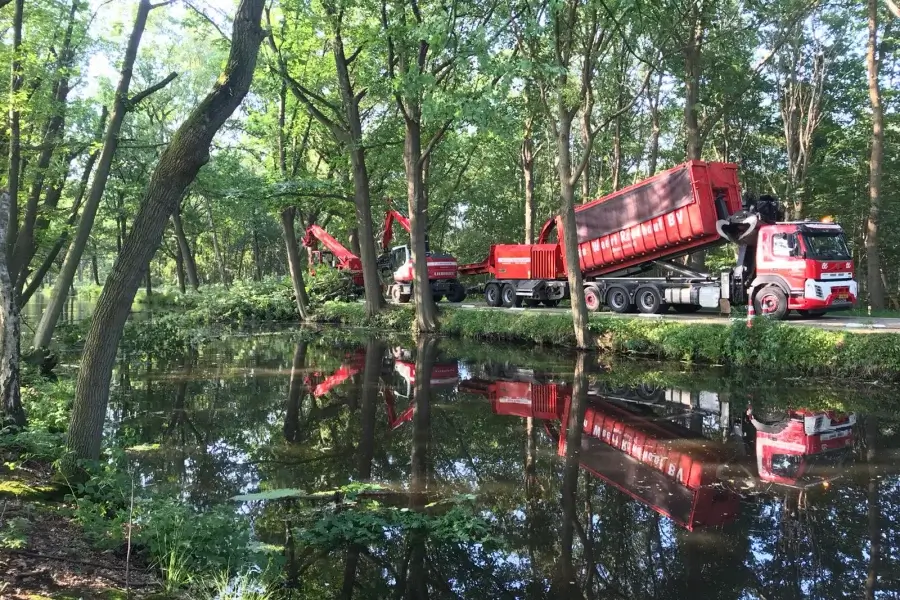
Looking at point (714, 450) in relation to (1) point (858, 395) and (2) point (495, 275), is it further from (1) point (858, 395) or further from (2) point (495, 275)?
(2) point (495, 275)

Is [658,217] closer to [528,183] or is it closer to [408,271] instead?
[528,183]

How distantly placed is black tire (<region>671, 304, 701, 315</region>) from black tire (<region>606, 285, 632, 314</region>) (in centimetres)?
129

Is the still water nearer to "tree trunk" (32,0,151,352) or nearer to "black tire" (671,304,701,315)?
"tree trunk" (32,0,151,352)

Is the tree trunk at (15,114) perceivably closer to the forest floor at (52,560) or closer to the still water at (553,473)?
the still water at (553,473)

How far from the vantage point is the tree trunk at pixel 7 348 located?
274 inches

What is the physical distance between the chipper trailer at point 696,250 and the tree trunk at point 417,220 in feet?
13.6

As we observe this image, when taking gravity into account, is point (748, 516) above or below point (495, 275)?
below

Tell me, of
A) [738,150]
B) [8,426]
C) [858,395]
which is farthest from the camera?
[738,150]

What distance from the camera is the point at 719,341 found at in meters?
13.6

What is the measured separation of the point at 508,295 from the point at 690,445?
1514 centimetres

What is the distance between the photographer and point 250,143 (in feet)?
98.2

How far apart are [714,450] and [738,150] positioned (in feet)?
84.6

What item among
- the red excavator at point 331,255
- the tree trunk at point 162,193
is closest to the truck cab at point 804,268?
the tree trunk at point 162,193

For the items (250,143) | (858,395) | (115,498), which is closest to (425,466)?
(115,498)
